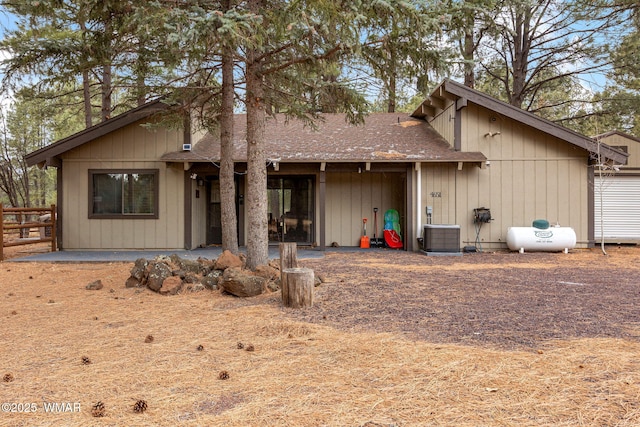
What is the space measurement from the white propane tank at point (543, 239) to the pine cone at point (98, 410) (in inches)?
382

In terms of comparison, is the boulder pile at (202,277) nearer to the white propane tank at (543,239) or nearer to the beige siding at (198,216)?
the beige siding at (198,216)

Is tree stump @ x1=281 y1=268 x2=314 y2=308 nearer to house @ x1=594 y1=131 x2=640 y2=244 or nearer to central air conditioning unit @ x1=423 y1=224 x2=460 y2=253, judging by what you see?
central air conditioning unit @ x1=423 y1=224 x2=460 y2=253

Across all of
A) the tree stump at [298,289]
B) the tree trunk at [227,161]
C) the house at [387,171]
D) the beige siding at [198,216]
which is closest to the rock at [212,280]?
the tree stump at [298,289]

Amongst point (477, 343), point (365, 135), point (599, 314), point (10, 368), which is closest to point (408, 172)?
point (365, 135)

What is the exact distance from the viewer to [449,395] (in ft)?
7.83

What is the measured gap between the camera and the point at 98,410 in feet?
7.23

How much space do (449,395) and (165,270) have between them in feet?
14.8

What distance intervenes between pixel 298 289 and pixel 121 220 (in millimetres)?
7686

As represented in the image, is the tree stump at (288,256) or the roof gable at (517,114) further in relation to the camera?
the roof gable at (517,114)

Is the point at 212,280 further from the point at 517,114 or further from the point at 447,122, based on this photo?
the point at 517,114

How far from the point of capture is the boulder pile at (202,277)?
17.3 ft

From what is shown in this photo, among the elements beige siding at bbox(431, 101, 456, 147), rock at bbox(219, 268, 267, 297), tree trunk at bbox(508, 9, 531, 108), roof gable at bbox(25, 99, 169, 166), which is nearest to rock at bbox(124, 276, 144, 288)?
rock at bbox(219, 268, 267, 297)

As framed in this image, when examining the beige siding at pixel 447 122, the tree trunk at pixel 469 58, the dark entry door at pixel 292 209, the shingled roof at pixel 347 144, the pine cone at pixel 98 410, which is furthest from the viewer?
the tree trunk at pixel 469 58

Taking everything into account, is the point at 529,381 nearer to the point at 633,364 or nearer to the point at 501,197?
the point at 633,364
